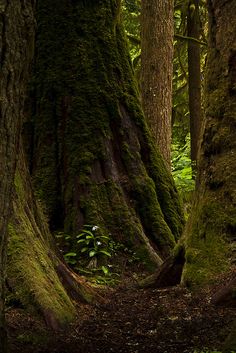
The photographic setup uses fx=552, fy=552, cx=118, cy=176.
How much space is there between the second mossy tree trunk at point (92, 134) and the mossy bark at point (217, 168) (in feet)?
6.55

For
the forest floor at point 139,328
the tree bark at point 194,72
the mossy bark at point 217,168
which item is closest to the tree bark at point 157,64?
the tree bark at point 194,72

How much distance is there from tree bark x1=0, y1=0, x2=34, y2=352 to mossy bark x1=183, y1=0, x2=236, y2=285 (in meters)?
2.72

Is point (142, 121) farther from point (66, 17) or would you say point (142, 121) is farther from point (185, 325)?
point (185, 325)

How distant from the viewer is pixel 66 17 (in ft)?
25.7

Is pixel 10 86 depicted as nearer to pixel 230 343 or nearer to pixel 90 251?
pixel 230 343

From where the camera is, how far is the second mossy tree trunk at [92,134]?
7.39 m

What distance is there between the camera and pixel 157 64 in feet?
34.3

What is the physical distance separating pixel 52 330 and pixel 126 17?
11618 millimetres

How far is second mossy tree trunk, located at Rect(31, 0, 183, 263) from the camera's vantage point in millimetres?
7387

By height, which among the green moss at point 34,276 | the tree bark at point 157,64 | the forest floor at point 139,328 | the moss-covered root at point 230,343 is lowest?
the forest floor at point 139,328

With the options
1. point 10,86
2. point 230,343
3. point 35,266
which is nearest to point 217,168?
point 35,266

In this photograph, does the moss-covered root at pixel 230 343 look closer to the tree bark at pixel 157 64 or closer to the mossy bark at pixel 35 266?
the mossy bark at pixel 35 266

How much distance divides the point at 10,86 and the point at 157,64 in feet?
26.3

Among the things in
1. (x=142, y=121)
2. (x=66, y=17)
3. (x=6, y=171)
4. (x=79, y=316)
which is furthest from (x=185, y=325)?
(x=66, y=17)
